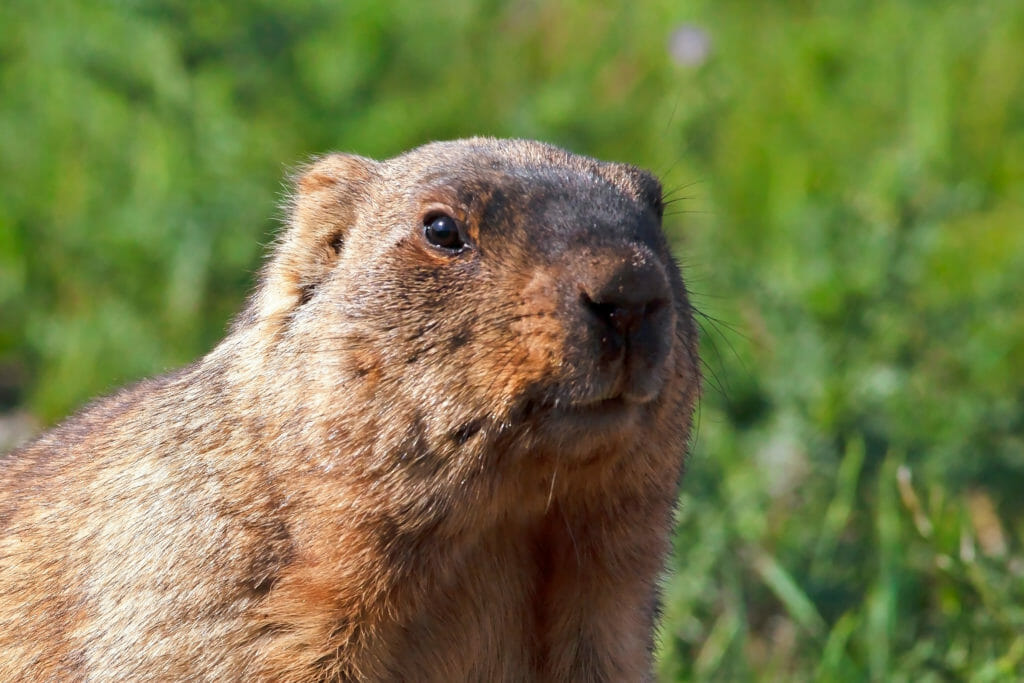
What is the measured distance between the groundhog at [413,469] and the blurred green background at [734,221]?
4.06ft

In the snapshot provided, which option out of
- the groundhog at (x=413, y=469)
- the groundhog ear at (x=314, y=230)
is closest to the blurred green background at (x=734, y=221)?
the groundhog at (x=413, y=469)

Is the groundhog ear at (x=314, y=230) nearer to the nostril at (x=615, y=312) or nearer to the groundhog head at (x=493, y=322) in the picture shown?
the groundhog head at (x=493, y=322)

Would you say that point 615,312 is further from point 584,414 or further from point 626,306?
point 584,414

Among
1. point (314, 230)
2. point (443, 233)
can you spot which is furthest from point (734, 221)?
point (443, 233)

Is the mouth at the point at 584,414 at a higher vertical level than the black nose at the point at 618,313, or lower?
lower

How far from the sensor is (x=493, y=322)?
3240mm

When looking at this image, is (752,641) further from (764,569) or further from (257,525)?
(257,525)

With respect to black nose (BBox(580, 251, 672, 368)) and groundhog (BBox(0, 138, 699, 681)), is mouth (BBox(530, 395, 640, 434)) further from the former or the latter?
black nose (BBox(580, 251, 672, 368))

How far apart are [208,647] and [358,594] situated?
0.38 m

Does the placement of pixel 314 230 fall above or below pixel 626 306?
above

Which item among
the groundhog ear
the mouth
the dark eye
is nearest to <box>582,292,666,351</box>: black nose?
the mouth

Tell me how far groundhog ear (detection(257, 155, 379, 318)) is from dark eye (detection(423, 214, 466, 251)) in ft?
1.22

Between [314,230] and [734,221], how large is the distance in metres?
4.44

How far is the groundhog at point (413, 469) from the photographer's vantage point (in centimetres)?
323
